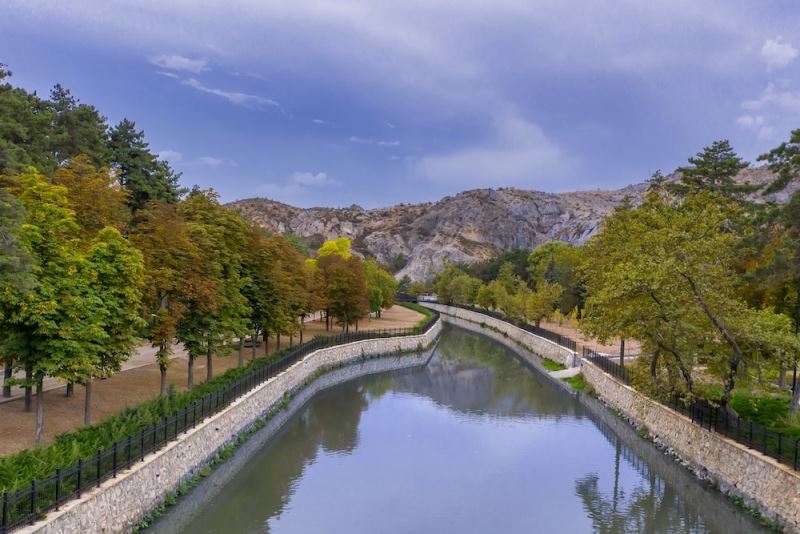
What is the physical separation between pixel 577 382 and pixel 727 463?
23.6 meters

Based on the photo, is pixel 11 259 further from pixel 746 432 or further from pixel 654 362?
pixel 746 432

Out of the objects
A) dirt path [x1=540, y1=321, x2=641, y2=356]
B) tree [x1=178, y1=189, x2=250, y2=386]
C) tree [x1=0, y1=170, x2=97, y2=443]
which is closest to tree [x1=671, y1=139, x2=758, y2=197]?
dirt path [x1=540, y1=321, x2=641, y2=356]

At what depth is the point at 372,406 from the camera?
129 feet

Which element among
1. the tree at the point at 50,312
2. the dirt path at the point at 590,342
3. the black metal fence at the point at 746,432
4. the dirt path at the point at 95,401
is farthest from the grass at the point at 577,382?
the tree at the point at 50,312

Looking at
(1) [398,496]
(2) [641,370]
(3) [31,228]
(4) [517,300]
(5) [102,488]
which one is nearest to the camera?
(5) [102,488]

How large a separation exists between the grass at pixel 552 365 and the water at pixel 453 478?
1119 centimetres

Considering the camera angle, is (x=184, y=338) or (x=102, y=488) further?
(x=184, y=338)

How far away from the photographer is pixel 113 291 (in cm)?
2175

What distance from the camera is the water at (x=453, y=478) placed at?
20.7m

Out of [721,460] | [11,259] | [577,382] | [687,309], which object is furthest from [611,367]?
[11,259]

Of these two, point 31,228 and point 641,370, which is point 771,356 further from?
point 31,228

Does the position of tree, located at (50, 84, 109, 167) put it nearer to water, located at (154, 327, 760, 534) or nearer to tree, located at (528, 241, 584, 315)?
water, located at (154, 327, 760, 534)

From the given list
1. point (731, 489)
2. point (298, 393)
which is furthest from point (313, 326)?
point (731, 489)

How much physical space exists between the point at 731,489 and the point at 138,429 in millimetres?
19086
